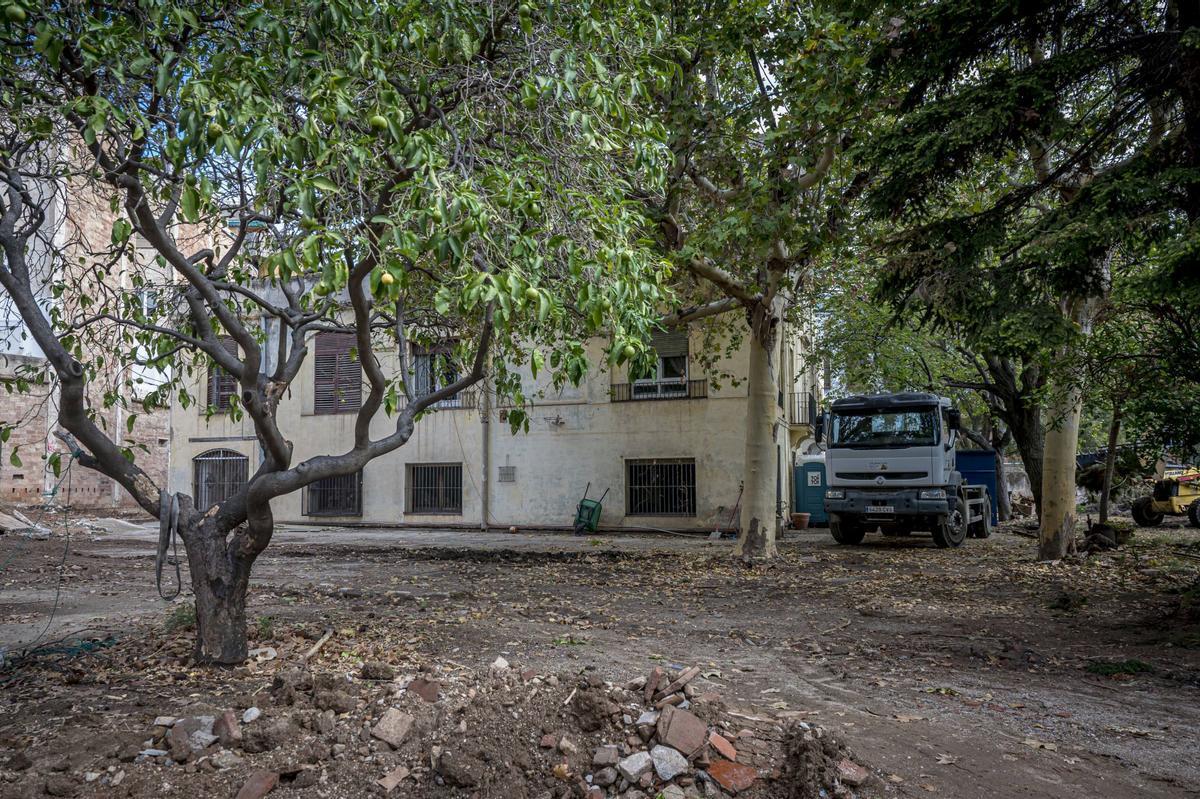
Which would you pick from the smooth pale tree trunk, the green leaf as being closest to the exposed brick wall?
the green leaf

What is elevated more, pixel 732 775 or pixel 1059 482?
pixel 1059 482

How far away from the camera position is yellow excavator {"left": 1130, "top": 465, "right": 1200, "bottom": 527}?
71.2 feet

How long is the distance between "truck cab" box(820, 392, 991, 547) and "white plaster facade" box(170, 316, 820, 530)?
3138 millimetres

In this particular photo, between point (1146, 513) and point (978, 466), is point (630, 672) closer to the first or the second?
point (978, 466)

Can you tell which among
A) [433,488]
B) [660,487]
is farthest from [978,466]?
[433,488]

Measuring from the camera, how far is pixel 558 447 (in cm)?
2083

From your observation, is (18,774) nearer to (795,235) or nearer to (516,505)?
(795,235)

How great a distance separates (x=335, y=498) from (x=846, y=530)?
1418 cm

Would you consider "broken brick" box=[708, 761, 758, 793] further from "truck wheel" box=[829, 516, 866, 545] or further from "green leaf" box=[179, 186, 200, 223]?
"truck wheel" box=[829, 516, 866, 545]

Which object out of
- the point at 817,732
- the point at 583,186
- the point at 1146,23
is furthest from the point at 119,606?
the point at 1146,23

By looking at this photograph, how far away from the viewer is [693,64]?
10961 mm

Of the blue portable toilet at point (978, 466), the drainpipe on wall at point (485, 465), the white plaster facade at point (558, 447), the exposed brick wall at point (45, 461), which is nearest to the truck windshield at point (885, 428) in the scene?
the white plaster facade at point (558, 447)

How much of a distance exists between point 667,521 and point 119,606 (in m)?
13.2

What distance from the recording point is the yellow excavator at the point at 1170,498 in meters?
21.7
